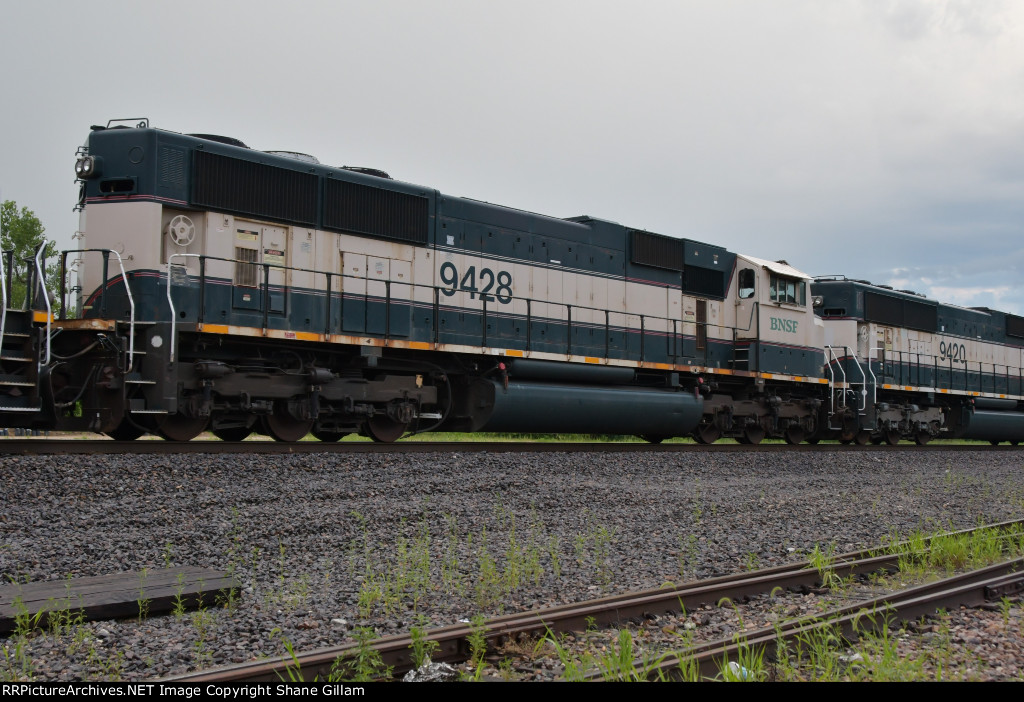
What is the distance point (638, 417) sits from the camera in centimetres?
1492

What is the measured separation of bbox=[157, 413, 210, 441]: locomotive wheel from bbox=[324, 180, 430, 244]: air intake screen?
3.15m

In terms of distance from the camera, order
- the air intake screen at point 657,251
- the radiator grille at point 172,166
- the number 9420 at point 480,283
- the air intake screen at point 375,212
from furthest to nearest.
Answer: the air intake screen at point 657,251 → the number 9420 at point 480,283 → the air intake screen at point 375,212 → the radiator grille at point 172,166

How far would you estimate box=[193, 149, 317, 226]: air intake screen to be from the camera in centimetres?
1058

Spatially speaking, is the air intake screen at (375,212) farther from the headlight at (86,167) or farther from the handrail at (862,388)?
the handrail at (862,388)

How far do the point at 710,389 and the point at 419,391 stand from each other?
22.4 ft

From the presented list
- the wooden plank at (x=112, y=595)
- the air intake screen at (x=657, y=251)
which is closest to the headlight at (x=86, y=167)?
the wooden plank at (x=112, y=595)

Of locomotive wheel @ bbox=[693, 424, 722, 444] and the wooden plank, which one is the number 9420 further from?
the wooden plank

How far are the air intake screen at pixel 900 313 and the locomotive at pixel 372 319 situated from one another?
2901 millimetres

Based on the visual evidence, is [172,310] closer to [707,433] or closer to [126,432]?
[126,432]

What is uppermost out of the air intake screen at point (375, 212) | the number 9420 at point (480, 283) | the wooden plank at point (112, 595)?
the air intake screen at point (375, 212)

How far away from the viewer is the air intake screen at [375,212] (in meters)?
11.8

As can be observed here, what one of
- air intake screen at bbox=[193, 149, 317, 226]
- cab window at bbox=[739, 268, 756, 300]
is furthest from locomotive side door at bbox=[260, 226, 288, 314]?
cab window at bbox=[739, 268, 756, 300]

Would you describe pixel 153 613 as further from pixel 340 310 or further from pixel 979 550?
pixel 340 310

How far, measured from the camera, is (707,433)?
17.2 m
